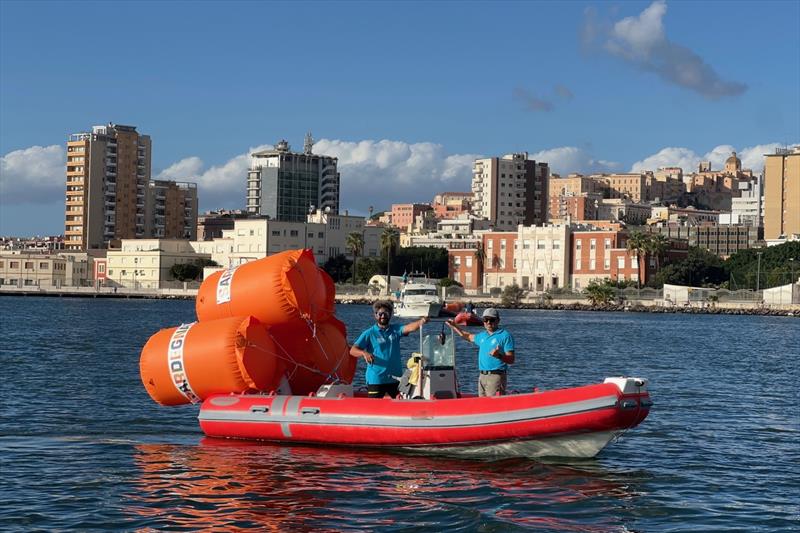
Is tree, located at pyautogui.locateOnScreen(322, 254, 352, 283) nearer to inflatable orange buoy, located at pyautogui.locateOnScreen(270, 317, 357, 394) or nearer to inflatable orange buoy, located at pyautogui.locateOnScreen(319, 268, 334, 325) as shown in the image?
inflatable orange buoy, located at pyautogui.locateOnScreen(319, 268, 334, 325)

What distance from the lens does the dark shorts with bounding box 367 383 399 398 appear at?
21812mm

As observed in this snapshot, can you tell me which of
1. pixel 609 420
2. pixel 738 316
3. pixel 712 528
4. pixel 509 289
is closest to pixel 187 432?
pixel 609 420

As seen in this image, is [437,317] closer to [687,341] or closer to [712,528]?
[712,528]

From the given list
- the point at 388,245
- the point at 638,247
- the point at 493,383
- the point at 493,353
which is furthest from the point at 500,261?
the point at 493,353

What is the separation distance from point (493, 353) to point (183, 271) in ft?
478

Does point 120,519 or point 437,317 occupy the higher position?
point 437,317

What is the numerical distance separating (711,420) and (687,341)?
42.3 metres

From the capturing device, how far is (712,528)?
1684 cm

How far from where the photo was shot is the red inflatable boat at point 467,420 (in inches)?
768

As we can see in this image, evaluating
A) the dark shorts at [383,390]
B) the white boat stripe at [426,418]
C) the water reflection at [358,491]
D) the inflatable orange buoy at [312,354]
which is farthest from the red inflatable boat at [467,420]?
the inflatable orange buoy at [312,354]

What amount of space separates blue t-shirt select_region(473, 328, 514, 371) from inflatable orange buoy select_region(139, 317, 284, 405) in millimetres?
3938

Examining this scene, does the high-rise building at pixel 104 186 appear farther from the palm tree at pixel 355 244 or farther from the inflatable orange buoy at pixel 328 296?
the inflatable orange buoy at pixel 328 296

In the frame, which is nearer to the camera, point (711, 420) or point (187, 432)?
point (187, 432)

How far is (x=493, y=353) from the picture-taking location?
20.7 meters
